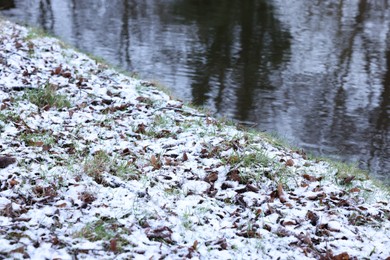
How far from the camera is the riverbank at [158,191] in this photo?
4.25 m

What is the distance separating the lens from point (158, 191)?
5.19 metres

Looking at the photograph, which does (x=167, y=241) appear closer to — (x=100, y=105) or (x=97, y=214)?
(x=97, y=214)

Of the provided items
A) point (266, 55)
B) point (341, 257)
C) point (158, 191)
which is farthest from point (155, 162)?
point (266, 55)

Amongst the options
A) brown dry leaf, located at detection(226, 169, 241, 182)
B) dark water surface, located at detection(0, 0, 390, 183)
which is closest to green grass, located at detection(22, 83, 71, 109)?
brown dry leaf, located at detection(226, 169, 241, 182)

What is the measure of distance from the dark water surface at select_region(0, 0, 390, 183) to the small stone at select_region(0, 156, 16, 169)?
5.53 metres

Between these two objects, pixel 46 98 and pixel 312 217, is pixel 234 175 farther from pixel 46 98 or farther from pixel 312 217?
pixel 46 98

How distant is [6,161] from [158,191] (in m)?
1.71

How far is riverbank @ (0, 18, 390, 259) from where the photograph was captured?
13.9 ft

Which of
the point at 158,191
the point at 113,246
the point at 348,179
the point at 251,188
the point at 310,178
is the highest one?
the point at 113,246

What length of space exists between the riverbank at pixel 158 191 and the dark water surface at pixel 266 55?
2812mm

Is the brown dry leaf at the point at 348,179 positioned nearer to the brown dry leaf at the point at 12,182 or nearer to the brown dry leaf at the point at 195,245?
the brown dry leaf at the point at 195,245

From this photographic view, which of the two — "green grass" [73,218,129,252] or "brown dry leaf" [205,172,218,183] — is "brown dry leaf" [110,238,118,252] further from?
"brown dry leaf" [205,172,218,183]

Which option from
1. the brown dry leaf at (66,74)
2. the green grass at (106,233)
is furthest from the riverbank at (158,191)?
the brown dry leaf at (66,74)

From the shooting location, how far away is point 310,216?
5004 millimetres
